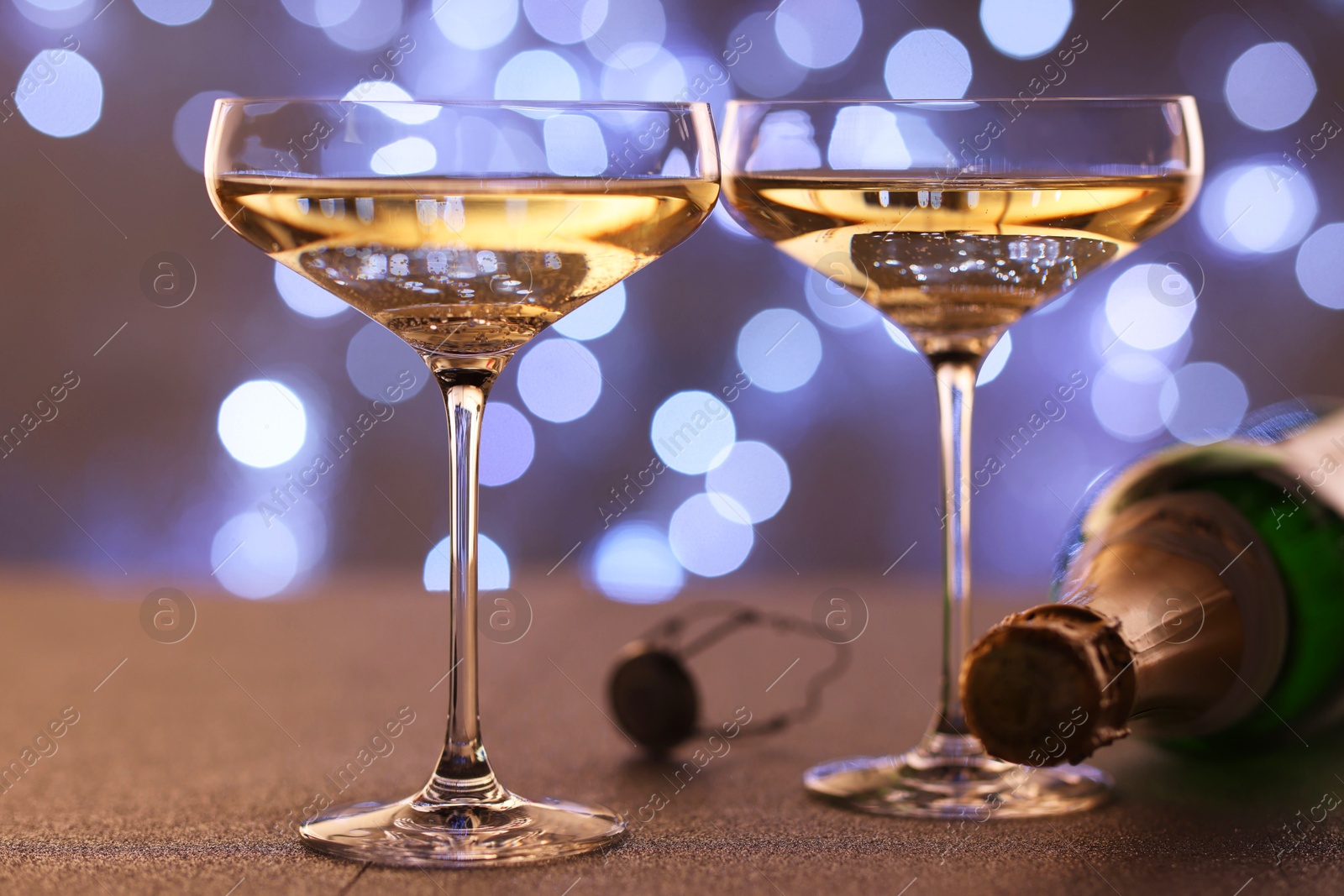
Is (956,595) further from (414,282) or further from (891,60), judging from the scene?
(891,60)

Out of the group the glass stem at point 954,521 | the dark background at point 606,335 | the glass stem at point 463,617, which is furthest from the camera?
the dark background at point 606,335

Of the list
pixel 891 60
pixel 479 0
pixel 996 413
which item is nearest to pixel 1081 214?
pixel 891 60

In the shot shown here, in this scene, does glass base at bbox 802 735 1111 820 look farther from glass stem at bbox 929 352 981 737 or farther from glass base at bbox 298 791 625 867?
glass base at bbox 298 791 625 867

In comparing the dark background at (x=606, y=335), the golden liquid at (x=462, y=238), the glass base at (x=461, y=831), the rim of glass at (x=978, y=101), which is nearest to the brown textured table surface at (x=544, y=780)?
the glass base at (x=461, y=831)

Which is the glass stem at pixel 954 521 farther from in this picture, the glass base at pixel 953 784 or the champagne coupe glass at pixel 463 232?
the champagne coupe glass at pixel 463 232

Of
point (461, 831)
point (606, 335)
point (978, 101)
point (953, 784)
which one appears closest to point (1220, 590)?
point (953, 784)

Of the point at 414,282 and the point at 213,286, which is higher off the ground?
the point at 213,286
